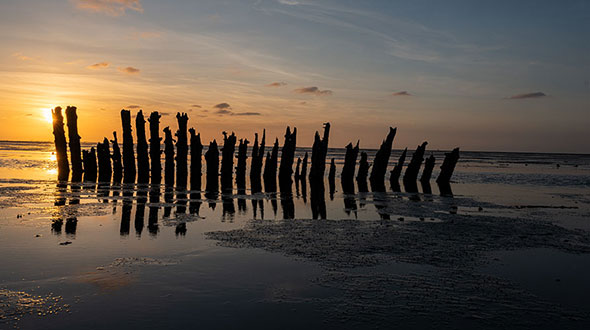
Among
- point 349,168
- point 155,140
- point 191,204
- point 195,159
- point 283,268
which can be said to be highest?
point 155,140

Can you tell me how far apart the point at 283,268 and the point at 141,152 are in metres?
23.1

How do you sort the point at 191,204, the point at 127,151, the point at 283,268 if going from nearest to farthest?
1. the point at 283,268
2. the point at 191,204
3. the point at 127,151

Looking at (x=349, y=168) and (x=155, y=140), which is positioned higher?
(x=155, y=140)

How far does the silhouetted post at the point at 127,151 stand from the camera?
1117 inches

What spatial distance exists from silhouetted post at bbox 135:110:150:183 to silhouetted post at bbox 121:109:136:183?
45 cm

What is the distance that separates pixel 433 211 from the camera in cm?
1658

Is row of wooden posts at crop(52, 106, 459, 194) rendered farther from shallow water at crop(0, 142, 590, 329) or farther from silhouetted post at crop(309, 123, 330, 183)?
shallow water at crop(0, 142, 590, 329)

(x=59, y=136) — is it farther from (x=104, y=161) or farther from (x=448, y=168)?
(x=448, y=168)

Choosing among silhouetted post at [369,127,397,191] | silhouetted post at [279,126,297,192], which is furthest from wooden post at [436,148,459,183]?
silhouetted post at [279,126,297,192]

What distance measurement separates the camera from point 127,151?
2888 cm

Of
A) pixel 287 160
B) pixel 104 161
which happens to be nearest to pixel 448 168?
pixel 287 160

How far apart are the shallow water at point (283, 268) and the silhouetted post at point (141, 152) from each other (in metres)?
12.8

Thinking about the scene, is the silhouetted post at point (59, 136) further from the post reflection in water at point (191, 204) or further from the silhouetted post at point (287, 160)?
the silhouetted post at point (287, 160)

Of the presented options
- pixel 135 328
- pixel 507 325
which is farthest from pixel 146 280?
pixel 507 325
